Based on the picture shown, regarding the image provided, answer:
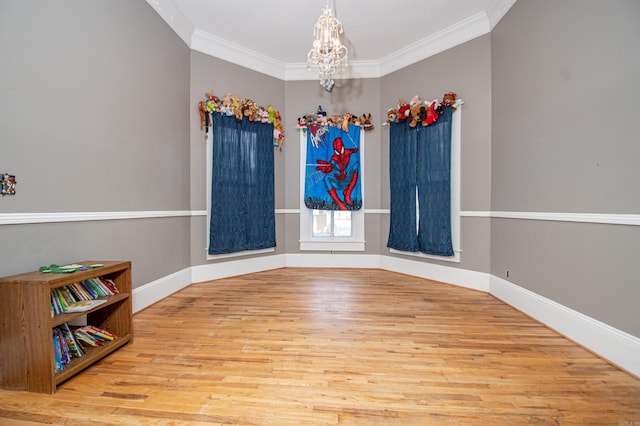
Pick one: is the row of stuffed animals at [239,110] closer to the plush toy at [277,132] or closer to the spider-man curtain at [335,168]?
the plush toy at [277,132]

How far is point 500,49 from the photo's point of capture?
2.98 m

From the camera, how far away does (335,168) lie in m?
4.29

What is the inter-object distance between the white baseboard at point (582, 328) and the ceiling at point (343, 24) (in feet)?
9.45

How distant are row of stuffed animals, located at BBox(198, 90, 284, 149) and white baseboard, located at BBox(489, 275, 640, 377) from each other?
11.6 feet

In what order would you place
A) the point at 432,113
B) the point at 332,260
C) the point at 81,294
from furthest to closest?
the point at 332,260
the point at 432,113
the point at 81,294

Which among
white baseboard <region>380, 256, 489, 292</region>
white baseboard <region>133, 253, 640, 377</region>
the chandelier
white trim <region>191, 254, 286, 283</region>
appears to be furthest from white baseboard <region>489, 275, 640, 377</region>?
white trim <region>191, 254, 286, 283</region>

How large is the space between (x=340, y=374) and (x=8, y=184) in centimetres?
222

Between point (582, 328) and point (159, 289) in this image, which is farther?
point (159, 289)

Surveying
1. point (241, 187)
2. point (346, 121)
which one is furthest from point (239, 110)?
point (346, 121)

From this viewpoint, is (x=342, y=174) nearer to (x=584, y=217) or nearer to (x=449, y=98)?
(x=449, y=98)

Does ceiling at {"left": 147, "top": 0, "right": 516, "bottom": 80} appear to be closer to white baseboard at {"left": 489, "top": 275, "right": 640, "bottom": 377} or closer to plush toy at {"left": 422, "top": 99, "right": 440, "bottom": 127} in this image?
plush toy at {"left": 422, "top": 99, "right": 440, "bottom": 127}

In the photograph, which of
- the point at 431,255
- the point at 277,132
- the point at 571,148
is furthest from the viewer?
the point at 277,132

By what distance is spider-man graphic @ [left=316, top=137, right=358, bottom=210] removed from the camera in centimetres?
427

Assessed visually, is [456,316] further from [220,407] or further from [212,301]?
[212,301]
